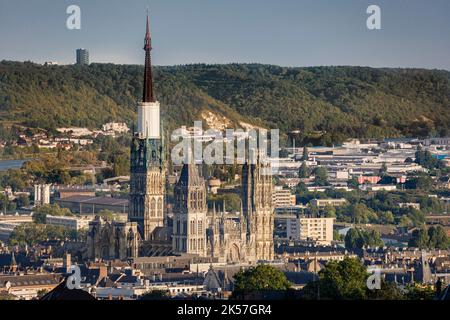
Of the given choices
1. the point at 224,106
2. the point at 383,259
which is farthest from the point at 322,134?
the point at 383,259

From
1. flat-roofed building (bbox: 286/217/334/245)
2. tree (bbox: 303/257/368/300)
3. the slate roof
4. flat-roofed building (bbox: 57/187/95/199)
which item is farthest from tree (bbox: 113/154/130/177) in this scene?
the slate roof

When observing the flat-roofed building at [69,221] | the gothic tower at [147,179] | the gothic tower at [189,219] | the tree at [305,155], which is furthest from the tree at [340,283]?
the tree at [305,155]

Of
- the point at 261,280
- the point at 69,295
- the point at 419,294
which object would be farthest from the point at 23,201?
the point at 69,295

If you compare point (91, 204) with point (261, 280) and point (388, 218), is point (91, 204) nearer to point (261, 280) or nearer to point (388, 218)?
point (388, 218)
